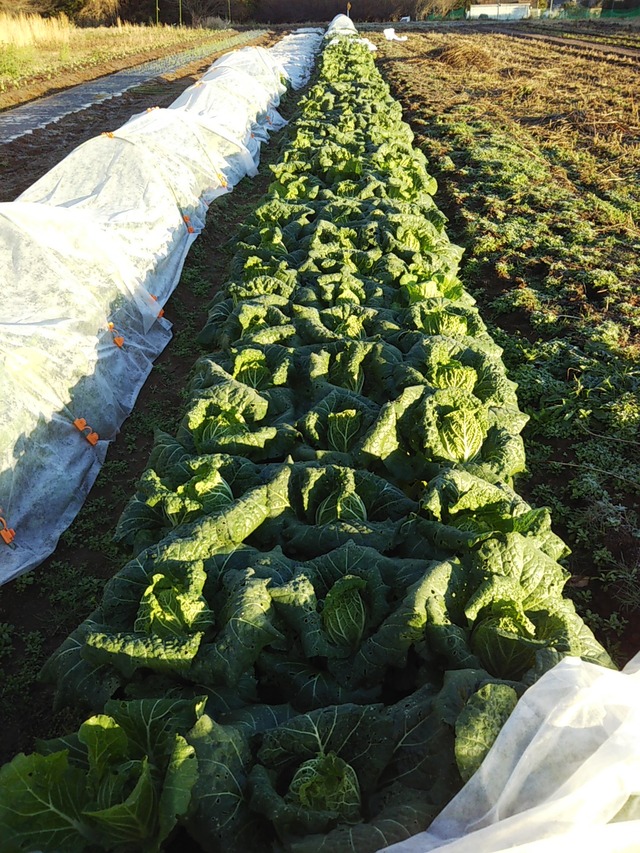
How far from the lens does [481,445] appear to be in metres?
5.16

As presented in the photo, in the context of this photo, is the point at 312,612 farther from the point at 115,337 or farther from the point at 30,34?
the point at 30,34

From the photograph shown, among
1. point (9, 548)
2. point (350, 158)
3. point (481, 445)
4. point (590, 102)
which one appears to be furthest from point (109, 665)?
point (590, 102)

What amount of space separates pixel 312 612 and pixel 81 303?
527 cm

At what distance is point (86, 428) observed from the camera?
6707 millimetres

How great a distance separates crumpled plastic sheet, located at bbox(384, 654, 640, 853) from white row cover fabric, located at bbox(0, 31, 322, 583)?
Answer: 468 cm

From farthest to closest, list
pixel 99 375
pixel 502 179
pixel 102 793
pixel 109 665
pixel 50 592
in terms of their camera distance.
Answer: pixel 502 179 < pixel 99 375 < pixel 50 592 < pixel 109 665 < pixel 102 793

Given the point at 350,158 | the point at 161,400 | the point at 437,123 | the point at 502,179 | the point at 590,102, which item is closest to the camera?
the point at 161,400

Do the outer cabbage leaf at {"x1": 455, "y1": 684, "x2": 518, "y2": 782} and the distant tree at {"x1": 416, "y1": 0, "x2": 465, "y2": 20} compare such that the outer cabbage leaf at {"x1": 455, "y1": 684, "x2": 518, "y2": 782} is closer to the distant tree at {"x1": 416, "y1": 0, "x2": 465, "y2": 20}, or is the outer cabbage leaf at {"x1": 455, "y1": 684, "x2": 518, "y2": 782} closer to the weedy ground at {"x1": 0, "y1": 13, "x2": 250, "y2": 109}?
the weedy ground at {"x1": 0, "y1": 13, "x2": 250, "y2": 109}

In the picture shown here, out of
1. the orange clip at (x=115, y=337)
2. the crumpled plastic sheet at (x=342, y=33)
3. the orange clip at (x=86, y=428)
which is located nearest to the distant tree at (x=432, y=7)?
the crumpled plastic sheet at (x=342, y=33)

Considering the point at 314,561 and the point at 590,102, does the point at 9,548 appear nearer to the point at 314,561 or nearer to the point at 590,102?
the point at 314,561

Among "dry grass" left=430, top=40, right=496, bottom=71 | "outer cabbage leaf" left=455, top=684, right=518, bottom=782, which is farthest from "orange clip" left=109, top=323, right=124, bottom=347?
"dry grass" left=430, top=40, right=496, bottom=71

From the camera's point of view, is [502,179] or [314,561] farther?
[502,179]

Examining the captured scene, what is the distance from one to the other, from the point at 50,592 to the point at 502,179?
12013 millimetres

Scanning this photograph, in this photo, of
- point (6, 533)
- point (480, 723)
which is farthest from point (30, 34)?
point (480, 723)
